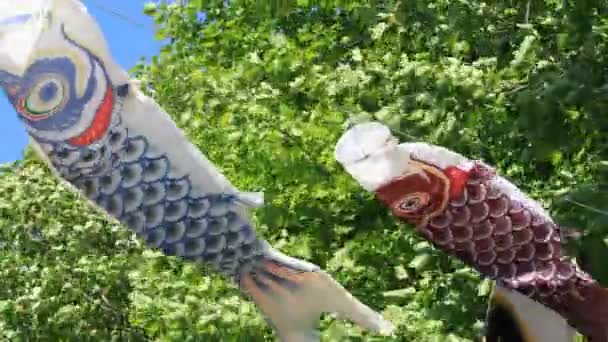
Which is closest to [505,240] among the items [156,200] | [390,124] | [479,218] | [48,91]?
[479,218]

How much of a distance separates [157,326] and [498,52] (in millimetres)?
2274

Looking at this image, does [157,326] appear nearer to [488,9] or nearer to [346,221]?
[346,221]

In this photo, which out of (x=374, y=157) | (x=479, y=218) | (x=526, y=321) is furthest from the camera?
(x=526, y=321)

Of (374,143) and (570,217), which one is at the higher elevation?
(374,143)

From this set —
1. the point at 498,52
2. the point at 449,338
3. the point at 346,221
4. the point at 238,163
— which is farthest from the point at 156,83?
the point at 449,338

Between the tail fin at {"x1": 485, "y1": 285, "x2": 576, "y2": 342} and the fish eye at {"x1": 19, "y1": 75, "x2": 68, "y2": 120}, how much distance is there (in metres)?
1.70

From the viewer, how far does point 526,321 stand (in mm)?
4719

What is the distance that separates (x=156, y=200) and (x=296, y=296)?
0.63m

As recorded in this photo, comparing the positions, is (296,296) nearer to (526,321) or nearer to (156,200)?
(156,200)

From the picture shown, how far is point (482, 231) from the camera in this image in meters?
4.61

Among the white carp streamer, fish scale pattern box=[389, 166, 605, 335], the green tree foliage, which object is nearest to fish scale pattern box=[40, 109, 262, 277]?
the white carp streamer

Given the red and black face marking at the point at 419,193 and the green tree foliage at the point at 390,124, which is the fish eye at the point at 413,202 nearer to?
the red and black face marking at the point at 419,193

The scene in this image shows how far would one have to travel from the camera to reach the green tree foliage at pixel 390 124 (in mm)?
5754

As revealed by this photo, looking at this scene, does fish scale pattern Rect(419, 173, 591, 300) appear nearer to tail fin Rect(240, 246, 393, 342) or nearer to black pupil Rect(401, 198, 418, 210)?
black pupil Rect(401, 198, 418, 210)
